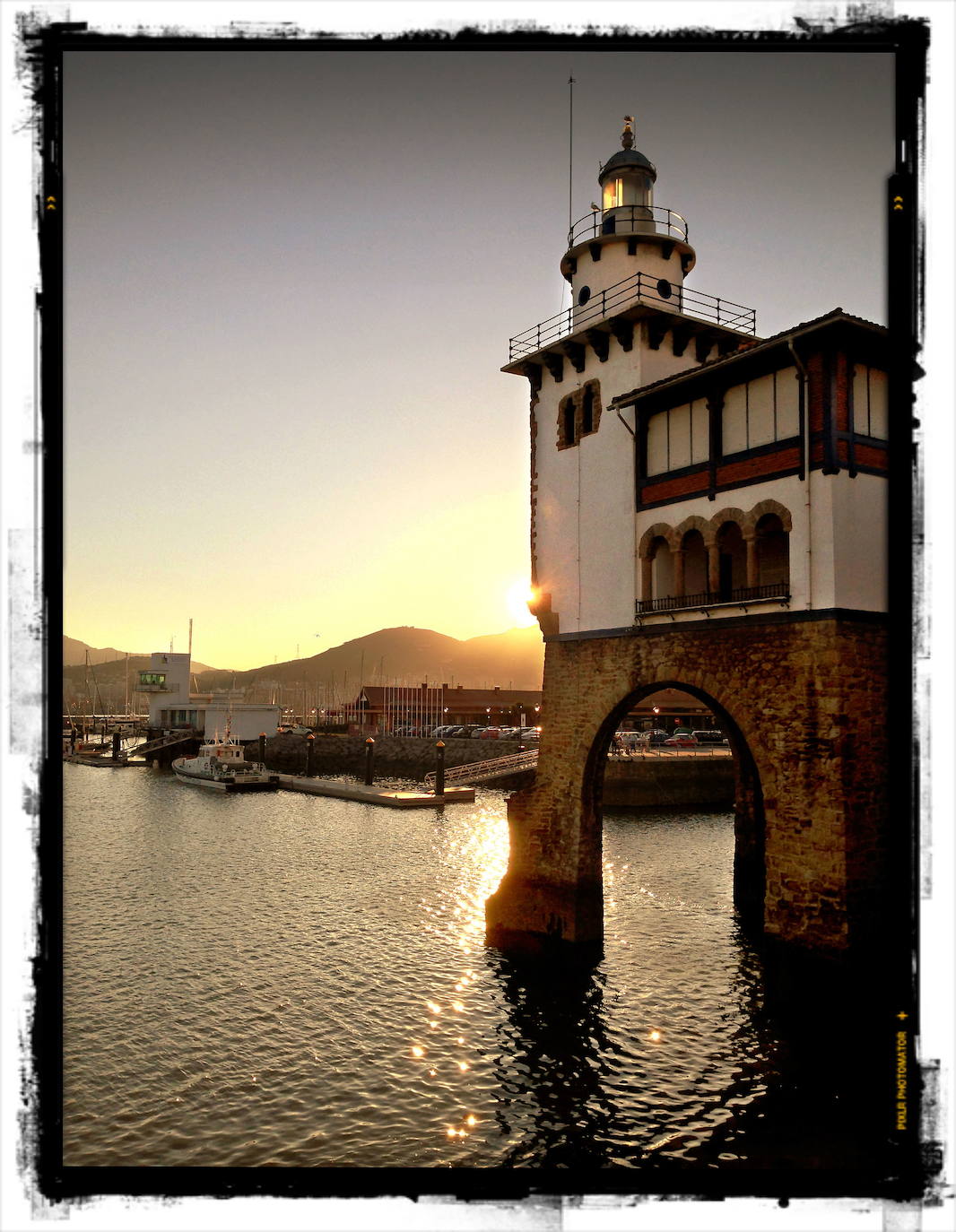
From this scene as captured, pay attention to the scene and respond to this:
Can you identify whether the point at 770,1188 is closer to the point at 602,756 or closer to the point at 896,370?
the point at 896,370

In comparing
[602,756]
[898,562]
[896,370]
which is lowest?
[602,756]

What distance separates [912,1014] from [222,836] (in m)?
46.5

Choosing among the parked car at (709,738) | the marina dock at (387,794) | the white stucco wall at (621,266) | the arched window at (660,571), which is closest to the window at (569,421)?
the white stucco wall at (621,266)

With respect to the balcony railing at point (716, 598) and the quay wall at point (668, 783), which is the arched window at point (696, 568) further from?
the quay wall at point (668, 783)

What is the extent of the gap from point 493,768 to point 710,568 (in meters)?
47.7

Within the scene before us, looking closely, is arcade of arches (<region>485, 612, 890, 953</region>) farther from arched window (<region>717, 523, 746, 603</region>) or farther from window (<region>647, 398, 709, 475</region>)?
window (<region>647, 398, 709, 475</region>)

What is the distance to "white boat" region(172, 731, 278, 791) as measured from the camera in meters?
68.2

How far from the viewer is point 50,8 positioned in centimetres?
392

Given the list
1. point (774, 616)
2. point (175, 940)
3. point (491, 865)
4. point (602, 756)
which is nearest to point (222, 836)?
point (491, 865)

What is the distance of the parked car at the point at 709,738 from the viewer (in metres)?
69.5

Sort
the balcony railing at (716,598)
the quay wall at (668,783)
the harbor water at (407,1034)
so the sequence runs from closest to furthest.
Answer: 1. the harbor water at (407,1034)
2. the balcony railing at (716,598)
3. the quay wall at (668,783)

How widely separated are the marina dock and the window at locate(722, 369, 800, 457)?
133ft

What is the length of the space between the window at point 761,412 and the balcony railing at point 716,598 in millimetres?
2957

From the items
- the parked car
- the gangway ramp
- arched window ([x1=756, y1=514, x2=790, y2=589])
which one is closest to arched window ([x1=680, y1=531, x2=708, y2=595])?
arched window ([x1=756, y1=514, x2=790, y2=589])
